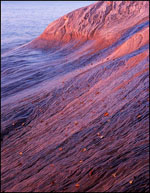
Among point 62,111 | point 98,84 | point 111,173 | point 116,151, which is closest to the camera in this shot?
point 111,173

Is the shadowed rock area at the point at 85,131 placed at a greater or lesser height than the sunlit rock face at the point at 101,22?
lesser

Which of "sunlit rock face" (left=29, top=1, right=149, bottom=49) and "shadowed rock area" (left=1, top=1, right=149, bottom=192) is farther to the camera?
"sunlit rock face" (left=29, top=1, right=149, bottom=49)

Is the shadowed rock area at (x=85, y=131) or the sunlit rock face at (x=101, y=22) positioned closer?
the shadowed rock area at (x=85, y=131)

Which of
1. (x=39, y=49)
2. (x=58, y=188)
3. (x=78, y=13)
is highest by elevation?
(x=78, y=13)

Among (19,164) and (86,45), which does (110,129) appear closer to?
(19,164)

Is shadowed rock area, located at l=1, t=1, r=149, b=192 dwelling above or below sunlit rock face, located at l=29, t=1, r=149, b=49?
below

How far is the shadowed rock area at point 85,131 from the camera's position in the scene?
362 cm

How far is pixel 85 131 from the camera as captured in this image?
176 inches

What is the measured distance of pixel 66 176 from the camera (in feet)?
12.3

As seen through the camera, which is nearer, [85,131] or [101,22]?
[85,131]

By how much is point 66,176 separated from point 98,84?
2683mm

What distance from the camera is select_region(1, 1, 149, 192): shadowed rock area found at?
3.62 m

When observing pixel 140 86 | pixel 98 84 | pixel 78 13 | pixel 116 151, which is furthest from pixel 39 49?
pixel 116 151

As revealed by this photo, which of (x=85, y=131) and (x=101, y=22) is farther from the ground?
(x=101, y=22)
